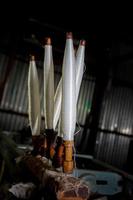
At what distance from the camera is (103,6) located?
232 inches

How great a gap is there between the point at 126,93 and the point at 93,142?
259cm

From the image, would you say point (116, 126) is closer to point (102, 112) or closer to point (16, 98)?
point (102, 112)

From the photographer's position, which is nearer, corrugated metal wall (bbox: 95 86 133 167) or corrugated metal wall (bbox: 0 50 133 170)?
corrugated metal wall (bbox: 0 50 133 170)

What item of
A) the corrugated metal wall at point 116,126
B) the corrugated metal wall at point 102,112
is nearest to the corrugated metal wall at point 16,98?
the corrugated metal wall at point 102,112

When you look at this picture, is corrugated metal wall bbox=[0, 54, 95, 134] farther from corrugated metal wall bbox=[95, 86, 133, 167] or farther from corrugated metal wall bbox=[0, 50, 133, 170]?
corrugated metal wall bbox=[95, 86, 133, 167]

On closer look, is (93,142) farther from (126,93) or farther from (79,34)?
(79,34)

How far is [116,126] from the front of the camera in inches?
383

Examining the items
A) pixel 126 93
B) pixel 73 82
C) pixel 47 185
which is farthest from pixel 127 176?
pixel 126 93

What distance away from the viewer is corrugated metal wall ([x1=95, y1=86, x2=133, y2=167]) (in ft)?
31.3

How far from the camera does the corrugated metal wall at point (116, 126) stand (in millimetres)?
9547

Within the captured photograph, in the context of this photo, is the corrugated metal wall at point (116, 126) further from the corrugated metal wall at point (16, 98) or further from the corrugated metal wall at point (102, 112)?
the corrugated metal wall at point (16, 98)

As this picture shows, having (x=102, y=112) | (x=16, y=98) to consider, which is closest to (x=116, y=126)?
(x=102, y=112)

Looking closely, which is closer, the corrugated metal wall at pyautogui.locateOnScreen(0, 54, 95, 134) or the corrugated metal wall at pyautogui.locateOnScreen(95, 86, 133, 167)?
the corrugated metal wall at pyautogui.locateOnScreen(0, 54, 95, 134)

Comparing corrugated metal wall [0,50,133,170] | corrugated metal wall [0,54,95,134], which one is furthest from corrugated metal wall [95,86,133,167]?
corrugated metal wall [0,54,95,134]
